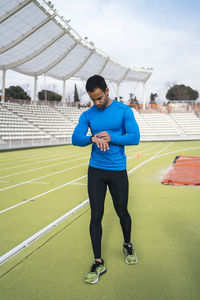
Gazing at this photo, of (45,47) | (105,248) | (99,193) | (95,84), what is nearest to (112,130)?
(95,84)

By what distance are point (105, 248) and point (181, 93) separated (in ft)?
298

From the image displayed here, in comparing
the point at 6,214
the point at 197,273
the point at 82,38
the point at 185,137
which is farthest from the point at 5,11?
the point at 185,137

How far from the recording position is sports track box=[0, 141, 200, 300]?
2396 millimetres

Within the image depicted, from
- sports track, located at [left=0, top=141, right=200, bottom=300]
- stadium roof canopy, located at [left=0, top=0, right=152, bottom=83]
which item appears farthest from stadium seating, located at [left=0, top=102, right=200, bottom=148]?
sports track, located at [left=0, top=141, right=200, bottom=300]

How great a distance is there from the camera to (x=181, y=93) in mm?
87312

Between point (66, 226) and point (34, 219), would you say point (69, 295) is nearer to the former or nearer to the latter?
point (66, 226)

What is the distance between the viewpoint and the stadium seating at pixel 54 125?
23.0 metres

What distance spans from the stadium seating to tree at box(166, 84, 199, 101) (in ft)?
158

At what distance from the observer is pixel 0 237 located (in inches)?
145

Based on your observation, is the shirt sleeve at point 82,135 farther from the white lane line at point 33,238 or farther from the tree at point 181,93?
the tree at point 181,93

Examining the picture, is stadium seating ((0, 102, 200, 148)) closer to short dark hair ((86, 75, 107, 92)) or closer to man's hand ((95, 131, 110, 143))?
short dark hair ((86, 75, 107, 92))

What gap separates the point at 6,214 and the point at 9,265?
2.00 metres

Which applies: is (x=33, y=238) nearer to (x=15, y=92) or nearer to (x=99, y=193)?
(x=99, y=193)

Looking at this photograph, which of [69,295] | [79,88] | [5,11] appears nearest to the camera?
[69,295]
